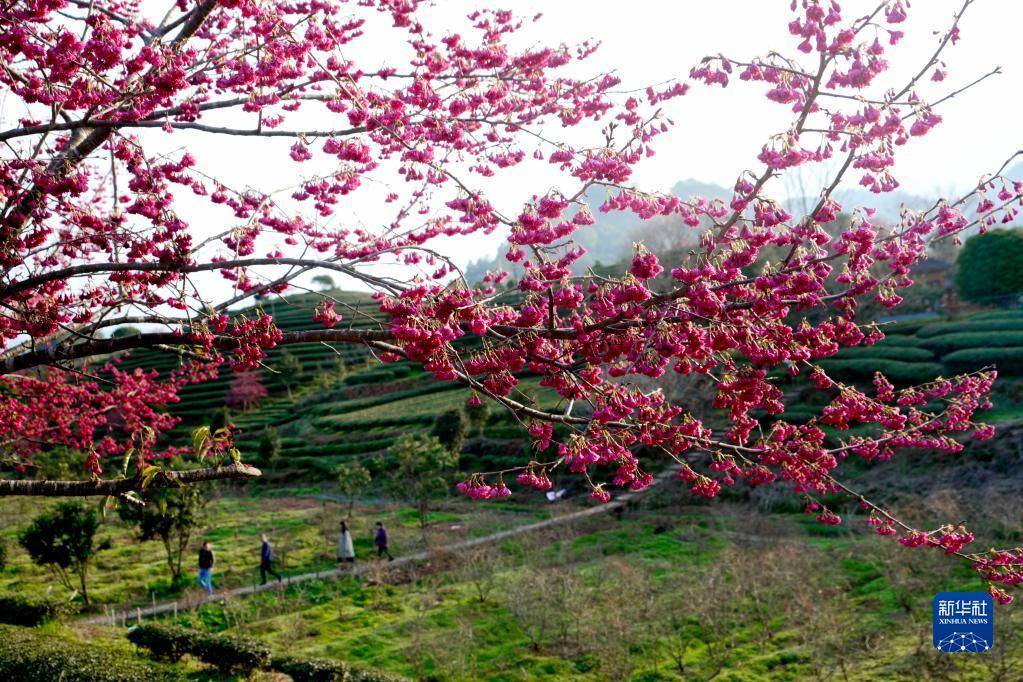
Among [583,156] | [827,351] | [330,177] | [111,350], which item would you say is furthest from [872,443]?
[111,350]

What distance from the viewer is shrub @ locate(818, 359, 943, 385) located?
75.9 feet

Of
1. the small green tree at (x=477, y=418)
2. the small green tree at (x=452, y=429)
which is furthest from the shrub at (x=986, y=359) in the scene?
the small green tree at (x=452, y=429)

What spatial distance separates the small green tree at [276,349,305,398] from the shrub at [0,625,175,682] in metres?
33.3

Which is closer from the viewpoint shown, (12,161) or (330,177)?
(12,161)

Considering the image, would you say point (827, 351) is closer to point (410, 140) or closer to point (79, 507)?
point (410, 140)

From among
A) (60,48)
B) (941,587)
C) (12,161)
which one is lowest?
(941,587)

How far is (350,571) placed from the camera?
13656 mm

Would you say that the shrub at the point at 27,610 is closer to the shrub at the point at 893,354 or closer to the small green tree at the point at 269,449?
the small green tree at the point at 269,449

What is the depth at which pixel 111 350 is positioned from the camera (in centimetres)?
435

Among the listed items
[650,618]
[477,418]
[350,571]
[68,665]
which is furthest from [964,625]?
[477,418]

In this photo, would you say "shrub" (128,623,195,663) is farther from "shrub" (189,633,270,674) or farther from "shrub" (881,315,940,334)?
"shrub" (881,315,940,334)

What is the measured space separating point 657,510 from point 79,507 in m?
11.4

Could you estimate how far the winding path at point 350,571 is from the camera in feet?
39.6

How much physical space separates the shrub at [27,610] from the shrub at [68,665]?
2.03m
